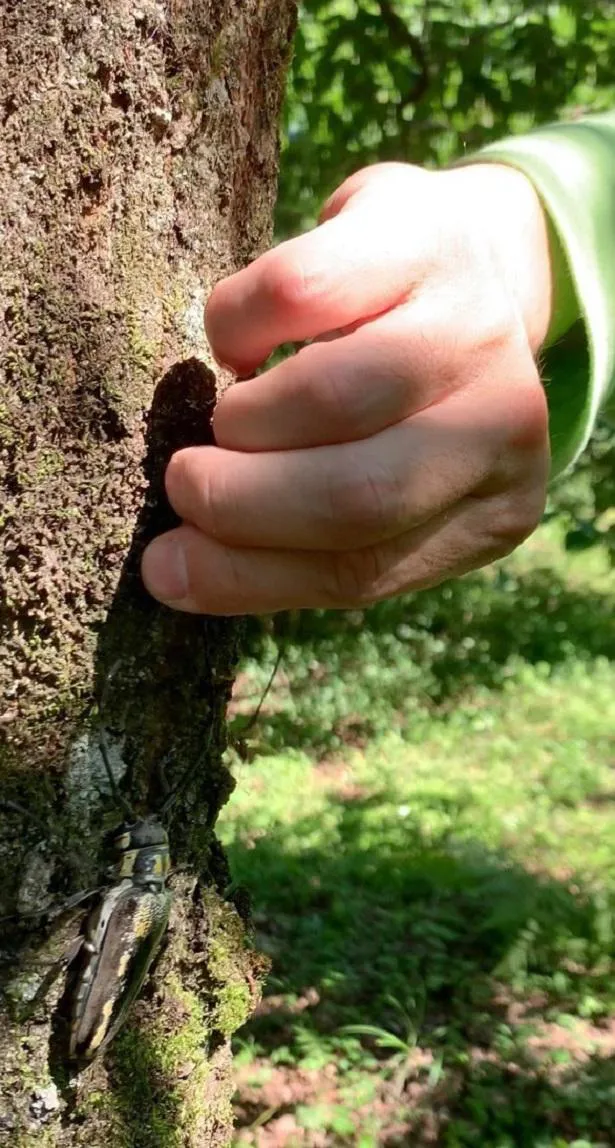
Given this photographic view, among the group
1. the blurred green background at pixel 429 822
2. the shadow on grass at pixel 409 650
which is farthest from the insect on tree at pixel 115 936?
the shadow on grass at pixel 409 650

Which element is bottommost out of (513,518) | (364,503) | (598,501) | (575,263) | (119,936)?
(598,501)

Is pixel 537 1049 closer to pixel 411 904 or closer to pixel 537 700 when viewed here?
pixel 411 904

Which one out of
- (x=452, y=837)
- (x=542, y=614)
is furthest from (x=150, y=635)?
(x=542, y=614)

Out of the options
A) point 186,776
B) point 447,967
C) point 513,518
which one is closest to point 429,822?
point 447,967

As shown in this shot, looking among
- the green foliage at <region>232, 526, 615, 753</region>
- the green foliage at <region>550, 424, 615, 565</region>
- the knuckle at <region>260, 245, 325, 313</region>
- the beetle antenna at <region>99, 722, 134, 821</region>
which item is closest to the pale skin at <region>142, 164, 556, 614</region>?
the knuckle at <region>260, 245, 325, 313</region>

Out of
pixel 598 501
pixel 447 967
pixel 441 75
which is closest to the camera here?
pixel 447 967

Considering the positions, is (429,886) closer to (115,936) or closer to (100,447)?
(115,936)

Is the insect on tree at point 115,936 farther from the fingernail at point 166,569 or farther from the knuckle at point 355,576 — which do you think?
the knuckle at point 355,576
